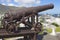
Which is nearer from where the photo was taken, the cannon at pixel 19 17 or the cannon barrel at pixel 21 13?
the cannon at pixel 19 17

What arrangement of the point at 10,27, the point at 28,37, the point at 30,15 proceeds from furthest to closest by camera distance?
the point at 28,37
the point at 30,15
the point at 10,27

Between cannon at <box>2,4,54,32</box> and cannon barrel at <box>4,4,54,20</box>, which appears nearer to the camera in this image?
cannon at <box>2,4,54,32</box>

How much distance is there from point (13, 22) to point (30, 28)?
114 centimetres

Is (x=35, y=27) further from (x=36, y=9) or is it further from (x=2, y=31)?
(x=2, y=31)

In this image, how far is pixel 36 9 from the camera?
988 centimetres

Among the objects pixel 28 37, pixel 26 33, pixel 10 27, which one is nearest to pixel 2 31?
pixel 10 27

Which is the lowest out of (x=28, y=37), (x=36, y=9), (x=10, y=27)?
(x=28, y=37)

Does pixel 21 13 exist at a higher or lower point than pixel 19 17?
higher

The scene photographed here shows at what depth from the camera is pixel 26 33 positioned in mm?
9477

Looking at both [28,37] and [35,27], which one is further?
[28,37]

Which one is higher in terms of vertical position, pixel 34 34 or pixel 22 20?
pixel 22 20

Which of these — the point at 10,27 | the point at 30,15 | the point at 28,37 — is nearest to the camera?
the point at 10,27

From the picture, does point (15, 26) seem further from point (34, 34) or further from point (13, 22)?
point (34, 34)

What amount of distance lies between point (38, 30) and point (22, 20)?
849 mm
